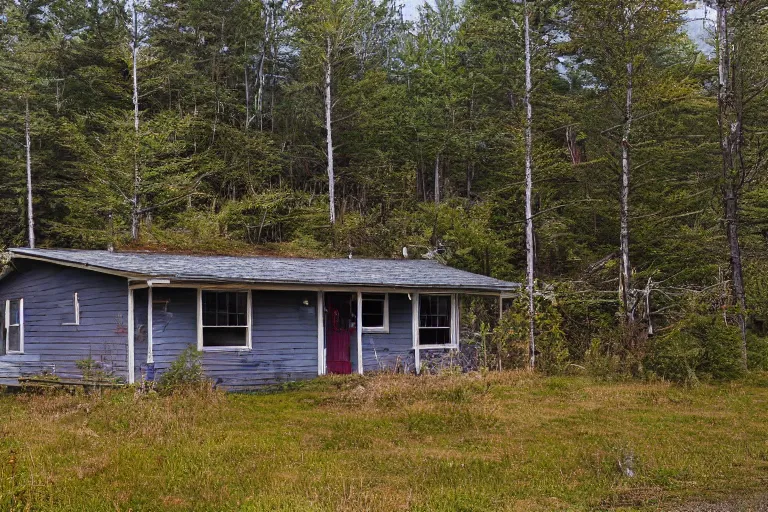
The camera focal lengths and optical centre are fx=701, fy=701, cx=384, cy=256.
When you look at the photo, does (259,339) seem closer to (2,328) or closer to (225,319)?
(225,319)

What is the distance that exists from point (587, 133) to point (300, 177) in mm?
15981

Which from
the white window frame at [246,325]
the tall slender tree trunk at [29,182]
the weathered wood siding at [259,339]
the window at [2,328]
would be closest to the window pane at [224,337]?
the white window frame at [246,325]

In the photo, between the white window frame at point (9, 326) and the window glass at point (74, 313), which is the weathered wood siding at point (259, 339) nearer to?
the window glass at point (74, 313)

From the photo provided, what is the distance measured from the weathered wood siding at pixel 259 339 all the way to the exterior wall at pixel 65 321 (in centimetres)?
88

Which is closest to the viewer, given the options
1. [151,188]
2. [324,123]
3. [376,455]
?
[376,455]

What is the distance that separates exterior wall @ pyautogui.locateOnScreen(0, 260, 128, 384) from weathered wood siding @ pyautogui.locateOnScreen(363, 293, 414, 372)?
6.33 meters

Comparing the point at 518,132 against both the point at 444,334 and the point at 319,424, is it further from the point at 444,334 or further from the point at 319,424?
the point at 319,424

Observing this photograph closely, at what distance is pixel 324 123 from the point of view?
31.2 metres

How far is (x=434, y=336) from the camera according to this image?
65.3 feet

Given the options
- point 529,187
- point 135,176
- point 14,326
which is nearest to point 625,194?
point 529,187

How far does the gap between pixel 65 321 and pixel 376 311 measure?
7786 mm

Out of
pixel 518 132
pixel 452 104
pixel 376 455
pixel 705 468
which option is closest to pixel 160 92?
pixel 452 104

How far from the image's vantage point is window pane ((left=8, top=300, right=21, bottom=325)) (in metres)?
18.1

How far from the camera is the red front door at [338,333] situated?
18.5m
